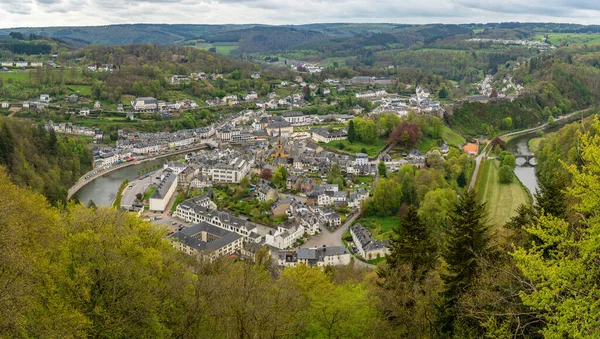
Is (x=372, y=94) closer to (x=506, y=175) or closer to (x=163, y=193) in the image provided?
(x=506, y=175)

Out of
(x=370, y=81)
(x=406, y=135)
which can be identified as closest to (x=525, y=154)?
(x=406, y=135)

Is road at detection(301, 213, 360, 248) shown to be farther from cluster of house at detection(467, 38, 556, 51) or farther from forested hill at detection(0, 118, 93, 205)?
cluster of house at detection(467, 38, 556, 51)

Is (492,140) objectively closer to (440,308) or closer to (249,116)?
(249,116)

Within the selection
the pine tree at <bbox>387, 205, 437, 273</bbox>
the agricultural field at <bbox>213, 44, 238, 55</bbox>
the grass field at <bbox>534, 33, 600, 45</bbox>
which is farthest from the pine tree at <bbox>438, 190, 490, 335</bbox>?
the agricultural field at <bbox>213, 44, 238, 55</bbox>

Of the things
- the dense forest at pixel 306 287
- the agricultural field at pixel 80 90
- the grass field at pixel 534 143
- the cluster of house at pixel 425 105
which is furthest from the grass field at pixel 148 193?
the grass field at pixel 534 143

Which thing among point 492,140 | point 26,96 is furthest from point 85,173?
point 492,140
